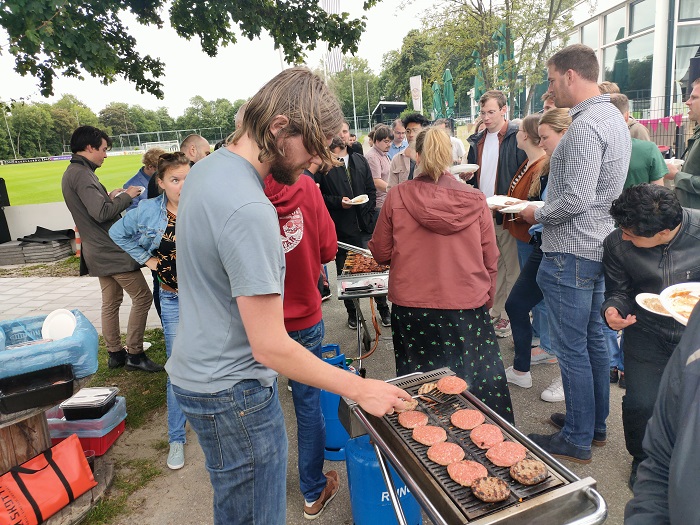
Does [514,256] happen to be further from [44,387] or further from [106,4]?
[106,4]

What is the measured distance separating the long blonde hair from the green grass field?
16.8 m

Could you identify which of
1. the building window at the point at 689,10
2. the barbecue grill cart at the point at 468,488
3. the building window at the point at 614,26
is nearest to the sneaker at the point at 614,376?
the barbecue grill cart at the point at 468,488

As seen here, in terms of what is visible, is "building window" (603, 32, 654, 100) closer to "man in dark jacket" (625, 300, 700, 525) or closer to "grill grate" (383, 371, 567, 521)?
"grill grate" (383, 371, 567, 521)

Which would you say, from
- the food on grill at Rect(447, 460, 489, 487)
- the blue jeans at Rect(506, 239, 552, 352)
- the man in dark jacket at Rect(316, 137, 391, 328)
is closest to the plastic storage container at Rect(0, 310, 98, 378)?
the food on grill at Rect(447, 460, 489, 487)

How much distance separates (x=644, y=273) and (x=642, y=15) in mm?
20590

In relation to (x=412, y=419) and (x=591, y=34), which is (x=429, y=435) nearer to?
(x=412, y=419)

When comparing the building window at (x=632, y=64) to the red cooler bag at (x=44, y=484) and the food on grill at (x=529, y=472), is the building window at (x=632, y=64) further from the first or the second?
the red cooler bag at (x=44, y=484)

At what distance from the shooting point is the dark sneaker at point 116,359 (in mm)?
4500

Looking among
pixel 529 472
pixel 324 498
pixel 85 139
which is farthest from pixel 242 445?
pixel 85 139

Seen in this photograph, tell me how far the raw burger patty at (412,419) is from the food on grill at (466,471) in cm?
24

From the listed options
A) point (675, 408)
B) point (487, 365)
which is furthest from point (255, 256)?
point (487, 365)

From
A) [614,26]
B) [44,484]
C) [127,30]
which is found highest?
[614,26]

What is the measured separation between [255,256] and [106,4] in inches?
169

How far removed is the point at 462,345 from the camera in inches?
107
